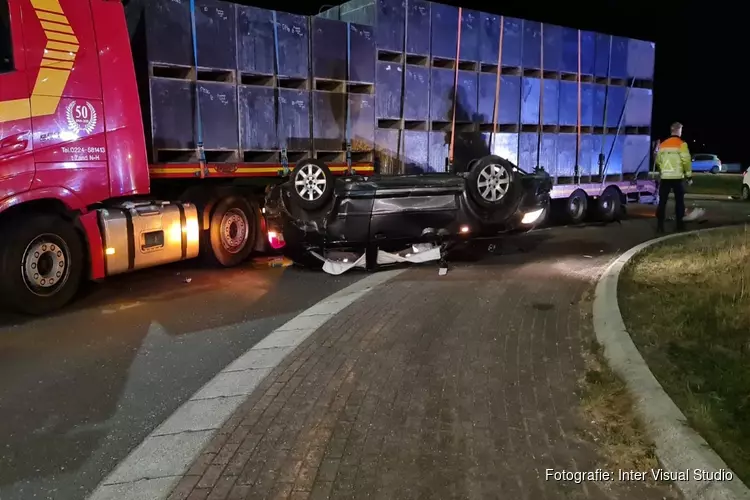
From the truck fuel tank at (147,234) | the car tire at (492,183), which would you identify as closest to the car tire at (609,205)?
the car tire at (492,183)

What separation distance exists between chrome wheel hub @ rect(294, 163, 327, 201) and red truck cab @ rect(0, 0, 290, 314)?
182 centimetres

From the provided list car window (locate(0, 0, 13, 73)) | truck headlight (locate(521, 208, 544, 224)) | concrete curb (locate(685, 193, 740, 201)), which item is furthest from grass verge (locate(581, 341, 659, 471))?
concrete curb (locate(685, 193, 740, 201))

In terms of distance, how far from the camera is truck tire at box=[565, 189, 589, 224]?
46.6 ft

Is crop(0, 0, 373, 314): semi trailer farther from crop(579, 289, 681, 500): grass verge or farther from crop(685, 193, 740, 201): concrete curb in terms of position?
crop(685, 193, 740, 201): concrete curb

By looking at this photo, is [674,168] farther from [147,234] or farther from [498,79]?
[147,234]

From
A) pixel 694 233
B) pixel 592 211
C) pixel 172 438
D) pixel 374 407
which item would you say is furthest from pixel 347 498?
pixel 592 211

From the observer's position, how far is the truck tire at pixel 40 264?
21.9 ft

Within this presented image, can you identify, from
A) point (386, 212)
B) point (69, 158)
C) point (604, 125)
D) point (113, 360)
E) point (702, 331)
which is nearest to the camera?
point (702, 331)

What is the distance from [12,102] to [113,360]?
120 inches

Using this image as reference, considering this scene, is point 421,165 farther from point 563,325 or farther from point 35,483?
point 35,483

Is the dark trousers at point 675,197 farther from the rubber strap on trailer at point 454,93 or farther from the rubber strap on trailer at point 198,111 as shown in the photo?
the rubber strap on trailer at point 198,111

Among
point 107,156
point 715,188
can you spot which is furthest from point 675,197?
point 715,188

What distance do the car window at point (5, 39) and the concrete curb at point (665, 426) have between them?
254 inches

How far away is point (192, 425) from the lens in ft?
13.3
